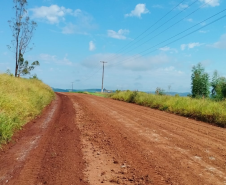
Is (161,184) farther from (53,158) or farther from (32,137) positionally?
(32,137)

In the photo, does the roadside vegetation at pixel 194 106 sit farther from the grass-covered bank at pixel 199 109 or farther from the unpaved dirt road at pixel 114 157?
the unpaved dirt road at pixel 114 157

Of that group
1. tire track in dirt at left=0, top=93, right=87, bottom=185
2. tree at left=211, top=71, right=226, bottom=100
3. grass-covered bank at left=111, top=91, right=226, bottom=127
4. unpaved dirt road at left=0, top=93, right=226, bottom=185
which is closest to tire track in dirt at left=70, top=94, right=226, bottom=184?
unpaved dirt road at left=0, top=93, right=226, bottom=185

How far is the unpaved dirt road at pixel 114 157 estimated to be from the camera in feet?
12.8

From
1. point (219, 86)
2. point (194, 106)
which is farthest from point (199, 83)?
point (194, 106)

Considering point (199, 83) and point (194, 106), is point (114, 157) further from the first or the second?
point (199, 83)

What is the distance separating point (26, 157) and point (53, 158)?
2.29 feet

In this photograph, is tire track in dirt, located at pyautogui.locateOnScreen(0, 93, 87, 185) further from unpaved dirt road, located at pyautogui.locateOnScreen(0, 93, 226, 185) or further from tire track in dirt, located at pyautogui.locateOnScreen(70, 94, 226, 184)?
tire track in dirt, located at pyautogui.locateOnScreen(70, 94, 226, 184)

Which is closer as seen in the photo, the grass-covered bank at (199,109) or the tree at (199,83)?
the grass-covered bank at (199,109)

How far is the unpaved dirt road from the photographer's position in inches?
153

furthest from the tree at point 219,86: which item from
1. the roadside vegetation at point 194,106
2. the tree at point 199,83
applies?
the roadside vegetation at point 194,106

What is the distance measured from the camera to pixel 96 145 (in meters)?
5.93

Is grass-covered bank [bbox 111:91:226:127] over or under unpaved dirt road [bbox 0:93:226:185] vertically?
over

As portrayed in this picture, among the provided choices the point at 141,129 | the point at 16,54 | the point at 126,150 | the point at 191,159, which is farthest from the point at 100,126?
the point at 16,54

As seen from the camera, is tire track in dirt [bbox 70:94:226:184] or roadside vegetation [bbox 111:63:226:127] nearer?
tire track in dirt [bbox 70:94:226:184]
